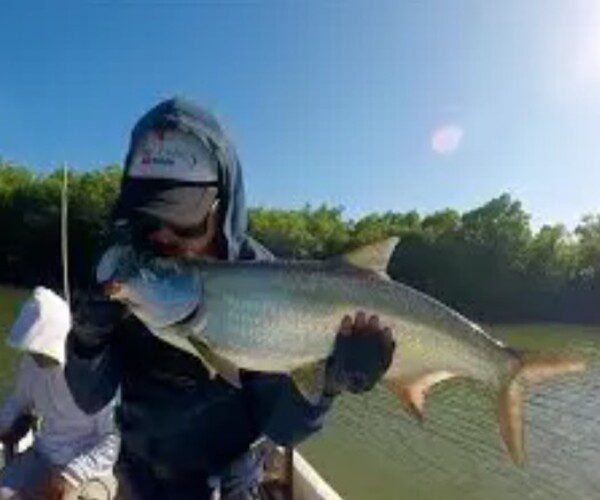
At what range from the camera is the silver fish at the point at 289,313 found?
266 centimetres

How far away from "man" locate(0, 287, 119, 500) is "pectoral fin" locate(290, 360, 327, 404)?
3.60m

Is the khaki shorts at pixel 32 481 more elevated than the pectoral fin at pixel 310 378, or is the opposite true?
the pectoral fin at pixel 310 378

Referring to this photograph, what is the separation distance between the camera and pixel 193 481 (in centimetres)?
308

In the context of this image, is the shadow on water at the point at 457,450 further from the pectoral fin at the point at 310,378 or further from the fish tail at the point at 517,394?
the pectoral fin at the point at 310,378

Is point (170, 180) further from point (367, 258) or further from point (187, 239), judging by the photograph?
point (367, 258)

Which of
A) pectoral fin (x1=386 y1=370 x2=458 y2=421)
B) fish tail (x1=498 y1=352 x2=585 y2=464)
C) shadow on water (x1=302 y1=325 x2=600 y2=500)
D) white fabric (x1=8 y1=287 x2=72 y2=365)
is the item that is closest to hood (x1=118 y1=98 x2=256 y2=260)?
pectoral fin (x1=386 y1=370 x2=458 y2=421)

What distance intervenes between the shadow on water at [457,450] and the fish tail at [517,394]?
1096 centimetres

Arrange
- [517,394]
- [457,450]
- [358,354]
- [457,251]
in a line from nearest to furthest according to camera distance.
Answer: [358,354]
[517,394]
[457,450]
[457,251]

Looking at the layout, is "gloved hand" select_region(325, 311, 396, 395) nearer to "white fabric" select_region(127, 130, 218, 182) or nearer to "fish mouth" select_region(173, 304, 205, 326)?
"fish mouth" select_region(173, 304, 205, 326)

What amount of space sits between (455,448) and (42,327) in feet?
38.0

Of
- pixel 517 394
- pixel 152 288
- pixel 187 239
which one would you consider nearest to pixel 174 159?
pixel 187 239

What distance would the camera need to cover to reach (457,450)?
661 inches

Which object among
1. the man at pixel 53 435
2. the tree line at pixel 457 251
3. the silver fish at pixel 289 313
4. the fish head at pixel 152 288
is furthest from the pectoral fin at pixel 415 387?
the tree line at pixel 457 251

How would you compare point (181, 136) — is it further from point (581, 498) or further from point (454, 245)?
point (454, 245)
